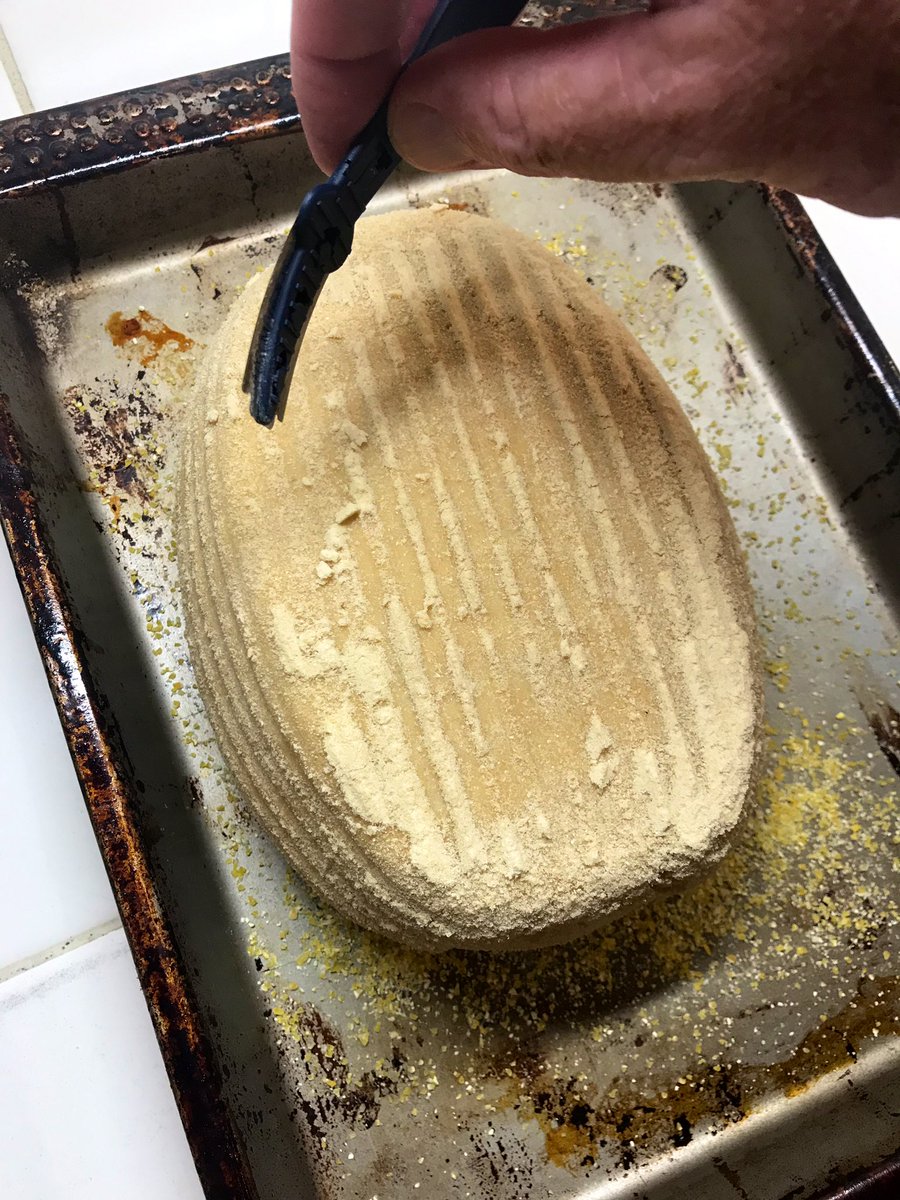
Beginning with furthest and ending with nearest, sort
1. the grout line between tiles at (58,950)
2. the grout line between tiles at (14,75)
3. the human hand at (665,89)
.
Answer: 1. the grout line between tiles at (14,75)
2. the grout line between tiles at (58,950)
3. the human hand at (665,89)

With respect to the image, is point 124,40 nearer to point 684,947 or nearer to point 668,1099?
point 684,947

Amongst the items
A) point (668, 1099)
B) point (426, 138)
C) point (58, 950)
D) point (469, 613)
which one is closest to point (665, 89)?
point (426, 138)

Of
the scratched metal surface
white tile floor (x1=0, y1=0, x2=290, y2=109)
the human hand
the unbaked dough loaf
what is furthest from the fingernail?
white tile floor (x1=0, y1=0, x2=290, y2=109)

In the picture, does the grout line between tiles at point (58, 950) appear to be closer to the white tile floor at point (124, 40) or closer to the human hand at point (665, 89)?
the human hand at point (665, 89)

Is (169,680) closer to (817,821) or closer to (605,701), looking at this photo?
(605,701)

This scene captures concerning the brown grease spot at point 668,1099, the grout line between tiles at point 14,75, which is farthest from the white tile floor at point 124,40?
Result: the brown grease spot at point 668,1099

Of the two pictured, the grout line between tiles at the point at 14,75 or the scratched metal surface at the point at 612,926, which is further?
the grout line between tiles at the point at 14,75

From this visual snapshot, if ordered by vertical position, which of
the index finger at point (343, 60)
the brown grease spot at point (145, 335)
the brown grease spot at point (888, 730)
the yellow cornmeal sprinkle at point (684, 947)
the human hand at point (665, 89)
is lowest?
the yellow cornmeal sprinkle at point (684, 947)
